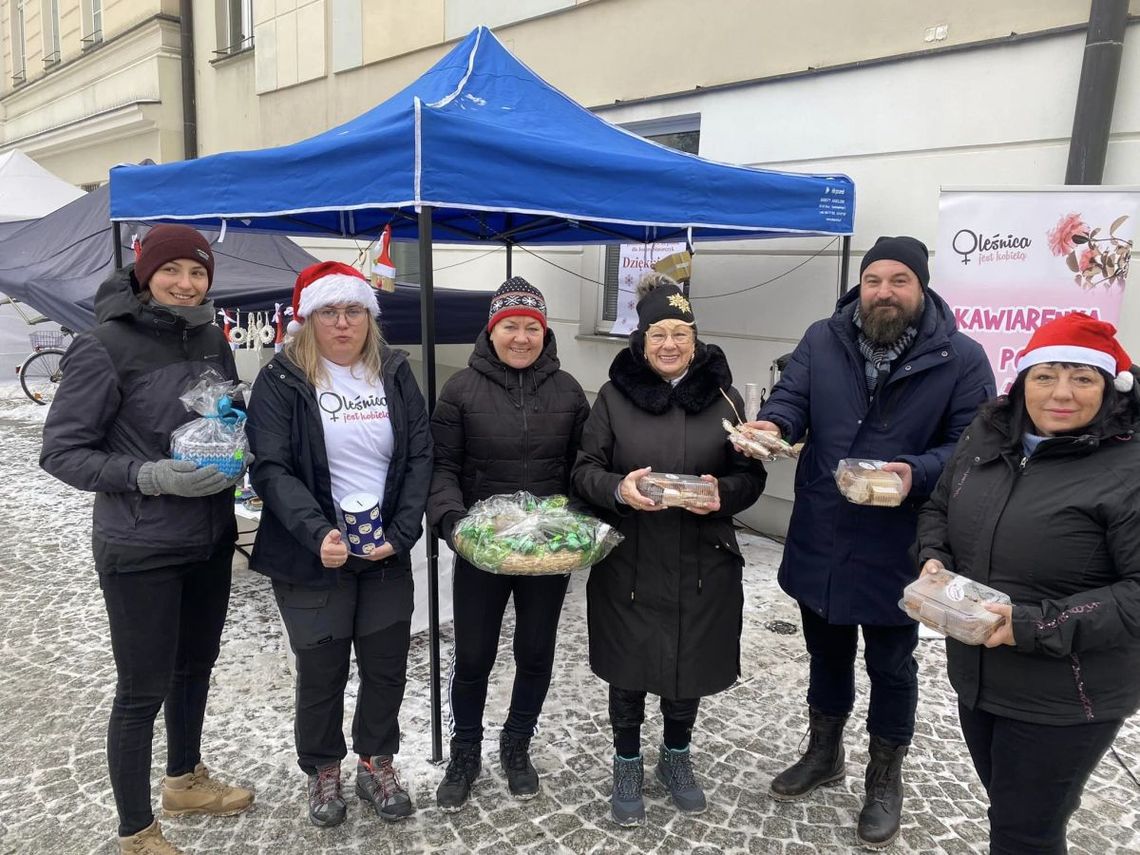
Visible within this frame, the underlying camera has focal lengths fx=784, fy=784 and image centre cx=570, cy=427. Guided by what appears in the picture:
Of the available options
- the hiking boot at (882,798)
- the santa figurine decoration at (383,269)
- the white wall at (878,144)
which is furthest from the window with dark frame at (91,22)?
the hiking boot at (882,798)

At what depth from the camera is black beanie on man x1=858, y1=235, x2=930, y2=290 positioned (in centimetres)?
244

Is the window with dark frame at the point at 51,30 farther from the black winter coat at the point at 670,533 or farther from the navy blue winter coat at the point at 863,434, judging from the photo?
the navy blue winter coat at the point at 863,434

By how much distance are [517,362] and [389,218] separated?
3.10 metres

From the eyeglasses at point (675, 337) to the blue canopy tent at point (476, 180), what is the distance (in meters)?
0.89

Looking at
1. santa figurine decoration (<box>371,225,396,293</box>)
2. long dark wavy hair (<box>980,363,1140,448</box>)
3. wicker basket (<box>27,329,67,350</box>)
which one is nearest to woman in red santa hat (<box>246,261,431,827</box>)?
santa figurine decoration (<box>371,225,396,293</box>)

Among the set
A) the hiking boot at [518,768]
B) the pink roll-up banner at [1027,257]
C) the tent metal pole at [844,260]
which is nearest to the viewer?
the hiking boot at [518,768]

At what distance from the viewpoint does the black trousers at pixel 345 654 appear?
8.21 feet

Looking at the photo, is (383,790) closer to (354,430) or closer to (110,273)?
(354,430)

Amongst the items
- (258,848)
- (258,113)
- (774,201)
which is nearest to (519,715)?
(258,848)

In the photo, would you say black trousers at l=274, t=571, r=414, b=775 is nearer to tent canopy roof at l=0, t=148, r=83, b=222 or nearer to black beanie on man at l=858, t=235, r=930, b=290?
black beanie on man at l=858, t=235, r=930, b=290

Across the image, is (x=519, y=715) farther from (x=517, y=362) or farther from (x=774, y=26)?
(x=774, y=26)

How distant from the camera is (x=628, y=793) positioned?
2709 mm

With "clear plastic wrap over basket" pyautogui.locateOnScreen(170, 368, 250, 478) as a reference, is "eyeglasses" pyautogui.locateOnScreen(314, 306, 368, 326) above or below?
above

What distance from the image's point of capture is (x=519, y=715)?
2.84 meters
